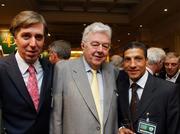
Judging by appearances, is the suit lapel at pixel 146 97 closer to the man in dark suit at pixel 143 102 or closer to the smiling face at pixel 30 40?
the man in dark suit at pixel 143 102

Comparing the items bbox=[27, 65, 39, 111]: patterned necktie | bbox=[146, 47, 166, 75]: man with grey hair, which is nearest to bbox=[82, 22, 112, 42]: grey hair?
bbox=[27, 65, 39, 111]: patterned necktie

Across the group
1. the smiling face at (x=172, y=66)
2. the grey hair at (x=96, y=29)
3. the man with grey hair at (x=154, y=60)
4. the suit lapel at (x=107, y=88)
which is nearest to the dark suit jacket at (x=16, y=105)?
the suit lapel at (x=107, y=88)

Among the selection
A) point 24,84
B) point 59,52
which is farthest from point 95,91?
point 59,52

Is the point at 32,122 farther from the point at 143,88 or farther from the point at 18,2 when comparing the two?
the point at 18,2

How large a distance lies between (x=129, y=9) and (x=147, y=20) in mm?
942

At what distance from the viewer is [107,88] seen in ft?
8.23

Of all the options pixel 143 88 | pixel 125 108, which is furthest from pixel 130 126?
pixel 143 88

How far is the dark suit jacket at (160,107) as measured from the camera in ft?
7.82

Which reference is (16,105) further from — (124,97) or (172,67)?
(172,67)

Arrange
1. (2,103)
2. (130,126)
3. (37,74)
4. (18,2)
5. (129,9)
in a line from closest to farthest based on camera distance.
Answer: (2,103) → (37,74) → (130,126) → (18,2) → (129,9)

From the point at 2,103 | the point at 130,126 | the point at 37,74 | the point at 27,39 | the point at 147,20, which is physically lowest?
the point at 130,126

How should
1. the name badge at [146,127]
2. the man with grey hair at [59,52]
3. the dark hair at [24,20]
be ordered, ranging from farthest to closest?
the man with grey hair at [59,52] < the name badge at [146,127] < the dark hair at [24,20]

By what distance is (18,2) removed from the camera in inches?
420

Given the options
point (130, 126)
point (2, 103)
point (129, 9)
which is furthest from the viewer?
point (129, 9)
